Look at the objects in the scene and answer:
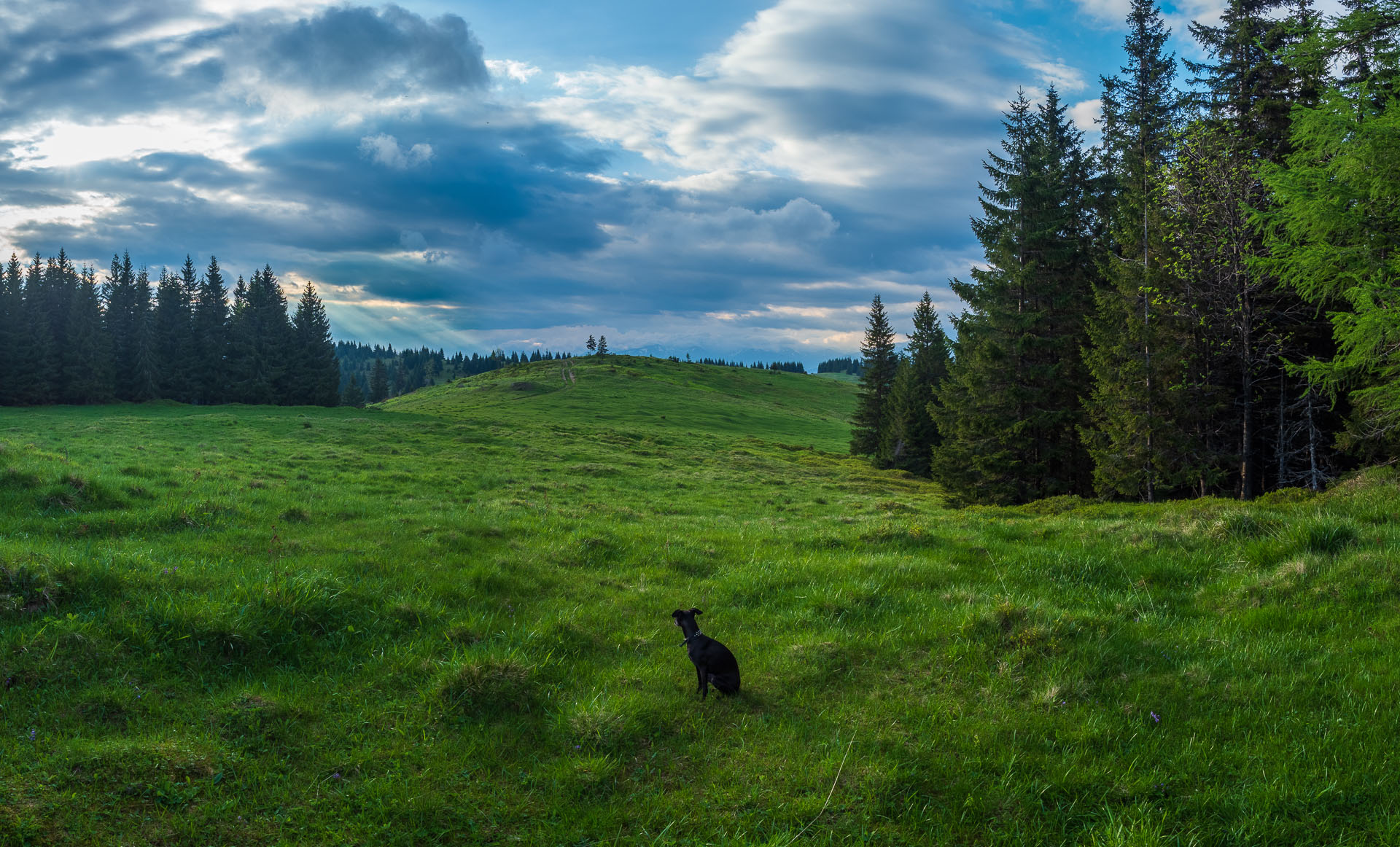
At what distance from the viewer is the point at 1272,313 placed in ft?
79.3

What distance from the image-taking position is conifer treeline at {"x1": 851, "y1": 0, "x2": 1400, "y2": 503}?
14.5 m

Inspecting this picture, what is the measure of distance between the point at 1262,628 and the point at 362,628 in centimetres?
1027

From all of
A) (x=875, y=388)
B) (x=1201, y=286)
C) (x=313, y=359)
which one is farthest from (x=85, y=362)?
(x=1201, y=286)

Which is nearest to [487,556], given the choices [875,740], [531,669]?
[531,669]

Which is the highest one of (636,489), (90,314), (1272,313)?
(90,314)

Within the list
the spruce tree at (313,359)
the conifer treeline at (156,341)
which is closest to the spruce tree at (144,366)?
the conifer treeline at (156,341)

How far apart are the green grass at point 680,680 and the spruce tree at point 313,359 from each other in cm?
9055

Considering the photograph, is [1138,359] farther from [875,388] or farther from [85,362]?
[85,362]

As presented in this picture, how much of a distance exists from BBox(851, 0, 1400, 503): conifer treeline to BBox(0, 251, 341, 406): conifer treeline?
89.7 m

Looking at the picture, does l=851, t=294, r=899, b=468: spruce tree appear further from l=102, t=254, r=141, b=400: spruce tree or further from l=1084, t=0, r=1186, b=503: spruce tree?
l=102, t=254, r=141, b=400: spruce tree

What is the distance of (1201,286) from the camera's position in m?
25.8

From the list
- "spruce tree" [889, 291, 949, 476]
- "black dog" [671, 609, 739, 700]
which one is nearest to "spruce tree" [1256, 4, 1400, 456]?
"black dog" [671, 609, 739, 700]

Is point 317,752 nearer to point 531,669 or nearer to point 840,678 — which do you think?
point 531,669

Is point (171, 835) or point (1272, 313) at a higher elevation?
point (1272, 313)
